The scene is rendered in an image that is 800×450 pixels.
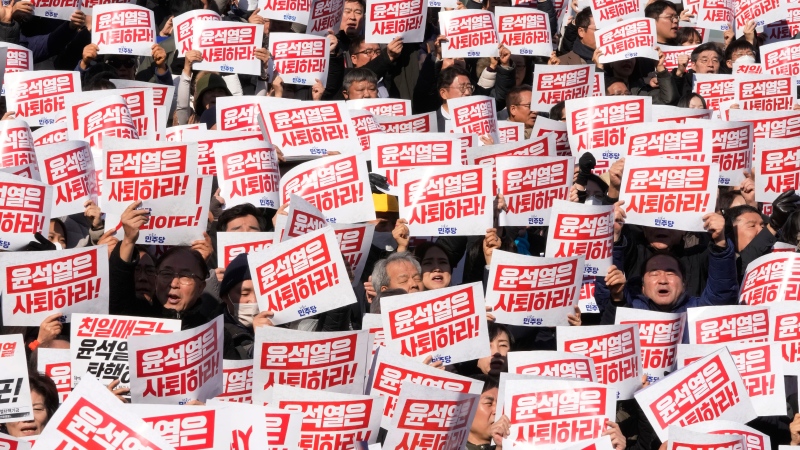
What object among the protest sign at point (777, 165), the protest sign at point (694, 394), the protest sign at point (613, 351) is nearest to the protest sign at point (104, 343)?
the protest sign at point (613, 351)

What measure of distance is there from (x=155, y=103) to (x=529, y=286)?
11.1ft

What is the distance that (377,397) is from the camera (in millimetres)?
7156

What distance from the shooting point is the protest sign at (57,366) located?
768 centimetres

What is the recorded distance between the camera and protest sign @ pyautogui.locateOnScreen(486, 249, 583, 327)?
29.3ft

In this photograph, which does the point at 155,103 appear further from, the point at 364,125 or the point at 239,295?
the point at 239,295

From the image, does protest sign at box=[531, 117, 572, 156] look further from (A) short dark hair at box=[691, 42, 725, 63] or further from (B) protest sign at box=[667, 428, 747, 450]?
(B) protest sign at box=[667, 428, 747, 450]

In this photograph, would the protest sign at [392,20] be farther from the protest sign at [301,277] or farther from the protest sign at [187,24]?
the protest sign at [301,277]

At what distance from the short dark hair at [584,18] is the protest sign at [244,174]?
4.60 meters

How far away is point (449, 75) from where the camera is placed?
12.2m

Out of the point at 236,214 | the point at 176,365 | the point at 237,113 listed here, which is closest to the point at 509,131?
the point at 237,113

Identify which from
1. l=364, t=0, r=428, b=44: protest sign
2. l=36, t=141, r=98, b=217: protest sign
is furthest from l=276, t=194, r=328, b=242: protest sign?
l=364, t=0, r=428, b=44: protest sign

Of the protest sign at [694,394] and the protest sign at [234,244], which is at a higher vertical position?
the protest sign at [234,244]

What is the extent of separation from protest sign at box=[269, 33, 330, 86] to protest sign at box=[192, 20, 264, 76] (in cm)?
19

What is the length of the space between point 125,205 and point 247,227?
0.71 meters
